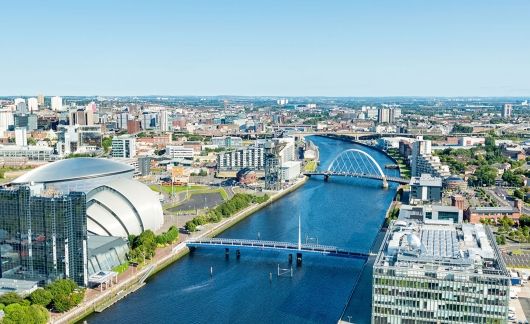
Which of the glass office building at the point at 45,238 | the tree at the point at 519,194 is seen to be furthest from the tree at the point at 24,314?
the tree at the point at 519,194

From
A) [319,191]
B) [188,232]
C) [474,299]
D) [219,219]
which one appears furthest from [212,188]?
[474,299]

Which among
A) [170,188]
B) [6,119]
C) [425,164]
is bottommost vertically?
[170,188]

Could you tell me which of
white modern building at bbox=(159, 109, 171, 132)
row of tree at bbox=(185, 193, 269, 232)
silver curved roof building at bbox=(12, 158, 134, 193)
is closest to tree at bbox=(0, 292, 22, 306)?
silver curved roof building at bbox=(12, 158, 134, 193)

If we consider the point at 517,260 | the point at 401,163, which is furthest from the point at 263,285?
the point at 401,163

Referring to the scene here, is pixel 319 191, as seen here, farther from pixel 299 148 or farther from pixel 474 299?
pixel 474 299

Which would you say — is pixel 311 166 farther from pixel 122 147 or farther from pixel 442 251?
pixel 442 251

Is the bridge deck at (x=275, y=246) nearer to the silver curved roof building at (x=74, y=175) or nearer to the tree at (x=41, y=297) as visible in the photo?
the silver curved roof building at (x=74, y=175)
